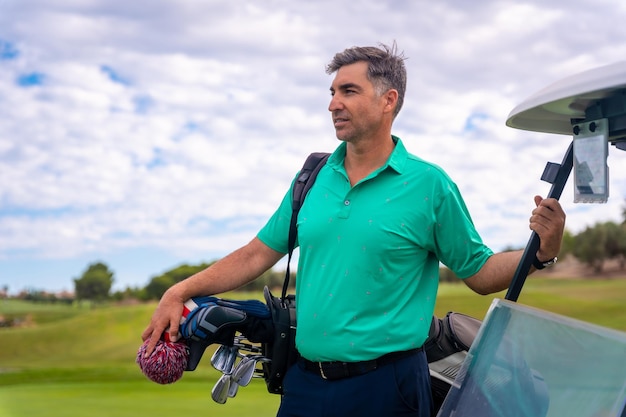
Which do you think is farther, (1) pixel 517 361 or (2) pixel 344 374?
(2) pixel 344 374

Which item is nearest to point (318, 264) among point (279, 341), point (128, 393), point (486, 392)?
point (279, 341)

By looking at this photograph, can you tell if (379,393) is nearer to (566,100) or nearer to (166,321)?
(166,321)

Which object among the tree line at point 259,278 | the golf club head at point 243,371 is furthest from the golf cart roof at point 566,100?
the tree line at point 259,278

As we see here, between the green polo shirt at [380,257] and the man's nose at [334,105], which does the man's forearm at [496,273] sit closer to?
the green polo shirt at [380,257]

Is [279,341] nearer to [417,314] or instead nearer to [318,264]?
[318,264]

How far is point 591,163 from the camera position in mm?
2107

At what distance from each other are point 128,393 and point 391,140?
15.7ft

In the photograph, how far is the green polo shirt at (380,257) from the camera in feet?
8.39

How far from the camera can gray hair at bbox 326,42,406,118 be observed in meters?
2.74

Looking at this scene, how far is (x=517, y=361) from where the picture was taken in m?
2.05

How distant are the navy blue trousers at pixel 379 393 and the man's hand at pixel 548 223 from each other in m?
0.56

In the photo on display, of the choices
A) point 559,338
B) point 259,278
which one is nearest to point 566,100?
point 559,338

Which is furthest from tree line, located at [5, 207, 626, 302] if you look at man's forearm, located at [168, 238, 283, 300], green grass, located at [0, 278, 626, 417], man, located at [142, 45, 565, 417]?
man, located at [142, 45, 565, 417]

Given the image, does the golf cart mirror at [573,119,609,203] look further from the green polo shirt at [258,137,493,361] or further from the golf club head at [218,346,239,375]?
the golf club head at [218,346,239,375]
